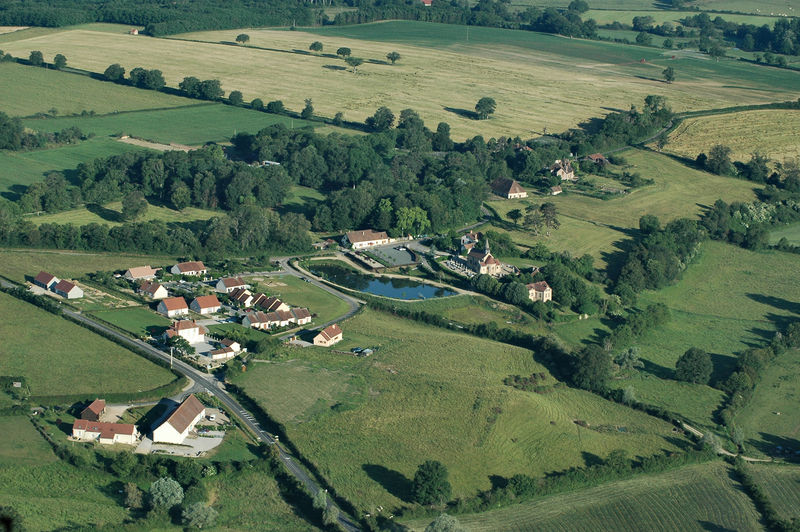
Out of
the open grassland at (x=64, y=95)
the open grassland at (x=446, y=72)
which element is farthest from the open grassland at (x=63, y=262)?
the open grassland at (x=446, y=72)

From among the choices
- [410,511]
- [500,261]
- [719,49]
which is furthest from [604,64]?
[410,511]

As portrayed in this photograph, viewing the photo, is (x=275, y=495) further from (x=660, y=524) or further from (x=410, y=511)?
(x=660, y=524)

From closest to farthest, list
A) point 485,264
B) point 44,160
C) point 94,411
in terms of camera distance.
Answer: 1. point 94,411
2. point 485,264
3. point 44,160

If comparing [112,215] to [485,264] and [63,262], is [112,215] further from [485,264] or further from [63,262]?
[485,264]

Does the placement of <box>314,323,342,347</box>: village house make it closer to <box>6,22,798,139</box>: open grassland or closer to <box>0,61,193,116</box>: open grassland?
<box>6,22,798,139</box>: open grassland

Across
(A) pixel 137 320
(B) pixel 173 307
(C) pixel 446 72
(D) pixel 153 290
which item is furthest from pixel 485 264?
(C) pixel 446 72

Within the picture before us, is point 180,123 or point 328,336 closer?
point 328,336

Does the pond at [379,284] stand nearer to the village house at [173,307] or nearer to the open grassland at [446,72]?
the village house at [173,307]
